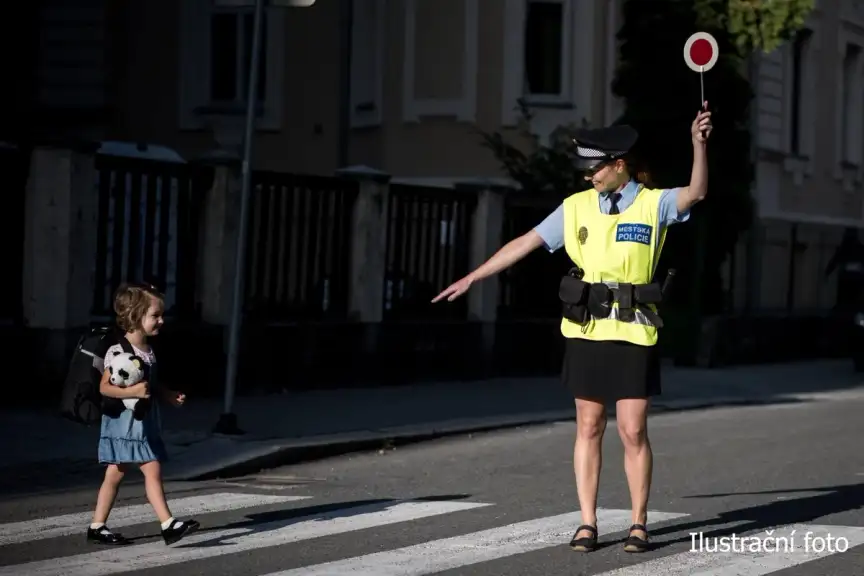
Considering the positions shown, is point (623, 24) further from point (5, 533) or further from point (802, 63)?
point (5, 533)

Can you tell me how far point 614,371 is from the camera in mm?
8336

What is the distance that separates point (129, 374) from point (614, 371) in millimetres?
2224

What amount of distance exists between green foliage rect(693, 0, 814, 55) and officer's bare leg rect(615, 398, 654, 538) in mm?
15467

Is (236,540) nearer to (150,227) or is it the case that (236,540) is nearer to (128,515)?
(128,515)

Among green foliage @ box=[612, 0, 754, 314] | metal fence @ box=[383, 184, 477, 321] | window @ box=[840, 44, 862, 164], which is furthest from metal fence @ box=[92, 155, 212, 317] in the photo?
window @ box=[840, 44, 862, 164]

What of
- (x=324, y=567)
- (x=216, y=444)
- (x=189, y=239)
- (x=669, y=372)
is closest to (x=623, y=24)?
(x=669, y=372)

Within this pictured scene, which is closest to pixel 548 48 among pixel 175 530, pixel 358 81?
pixel 358 81

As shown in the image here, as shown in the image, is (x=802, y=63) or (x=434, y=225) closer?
(x=434, y=225)

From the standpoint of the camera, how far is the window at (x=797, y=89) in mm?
31859

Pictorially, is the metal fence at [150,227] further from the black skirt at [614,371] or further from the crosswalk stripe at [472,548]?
the black skirt at [614,371]

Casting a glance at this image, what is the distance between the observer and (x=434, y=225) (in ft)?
63.2

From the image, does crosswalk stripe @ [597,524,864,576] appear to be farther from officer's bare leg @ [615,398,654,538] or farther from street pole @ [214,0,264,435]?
street pole @ [214,0,264,435]

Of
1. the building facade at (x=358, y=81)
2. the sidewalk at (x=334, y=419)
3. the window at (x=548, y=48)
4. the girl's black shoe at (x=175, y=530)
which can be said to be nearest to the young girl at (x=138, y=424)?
the girl's black shoe at (x=175, y=530)

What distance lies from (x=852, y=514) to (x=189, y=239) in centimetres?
807
